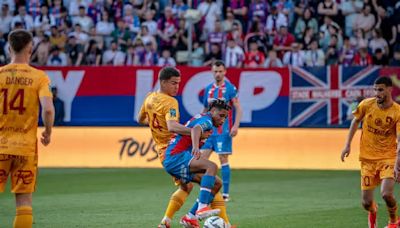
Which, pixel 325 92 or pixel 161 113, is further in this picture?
pixel 325 92

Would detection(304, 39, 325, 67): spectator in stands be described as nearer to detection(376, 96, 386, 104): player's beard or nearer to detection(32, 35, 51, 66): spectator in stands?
detection(32, 35, 51, 66): spectator in stands

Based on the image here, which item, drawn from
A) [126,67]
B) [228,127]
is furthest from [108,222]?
[126,67]

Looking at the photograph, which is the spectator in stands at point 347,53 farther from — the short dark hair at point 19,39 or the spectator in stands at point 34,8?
the short dark hair at point 19,39

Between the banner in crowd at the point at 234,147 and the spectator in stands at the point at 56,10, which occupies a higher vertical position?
the spectator in stands at the point at 56,10

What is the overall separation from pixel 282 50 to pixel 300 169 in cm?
421

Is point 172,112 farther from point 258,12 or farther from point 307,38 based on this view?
point 258,12

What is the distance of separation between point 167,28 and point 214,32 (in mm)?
1571

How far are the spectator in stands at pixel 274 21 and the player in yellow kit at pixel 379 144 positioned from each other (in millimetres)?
14115

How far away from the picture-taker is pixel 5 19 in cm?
2694

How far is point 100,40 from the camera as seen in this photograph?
1027 inches

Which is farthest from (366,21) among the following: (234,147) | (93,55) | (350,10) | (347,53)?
(93,55)

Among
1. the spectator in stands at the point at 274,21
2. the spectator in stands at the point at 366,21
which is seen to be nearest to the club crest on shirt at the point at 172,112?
the spectator in stands at the point at 274,21

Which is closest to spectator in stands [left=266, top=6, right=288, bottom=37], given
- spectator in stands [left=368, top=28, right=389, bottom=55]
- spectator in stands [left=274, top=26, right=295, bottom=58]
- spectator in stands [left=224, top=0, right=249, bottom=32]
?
spectator in stands [left=274, top=26, right=295, bottom=58]

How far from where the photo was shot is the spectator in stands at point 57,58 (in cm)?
2490
